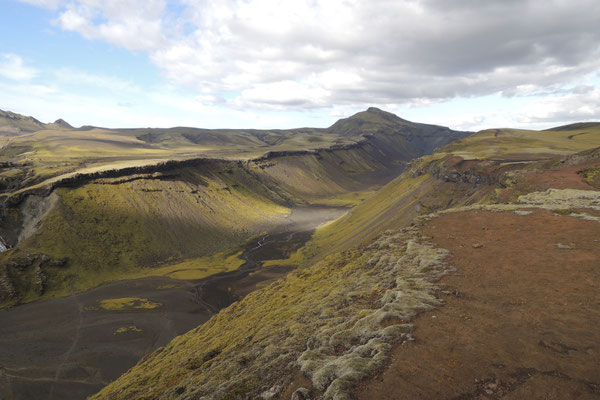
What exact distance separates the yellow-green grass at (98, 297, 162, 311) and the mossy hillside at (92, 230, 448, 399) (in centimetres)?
2874

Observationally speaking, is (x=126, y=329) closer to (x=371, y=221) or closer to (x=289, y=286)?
(x=289, y=286)

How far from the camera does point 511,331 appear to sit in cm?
1512

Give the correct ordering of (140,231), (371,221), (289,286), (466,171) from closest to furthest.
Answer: (289,286) → (466,171) → (371,221) → (140,231)

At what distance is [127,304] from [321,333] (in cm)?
5944

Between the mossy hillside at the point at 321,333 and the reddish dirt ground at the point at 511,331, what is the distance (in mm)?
1254

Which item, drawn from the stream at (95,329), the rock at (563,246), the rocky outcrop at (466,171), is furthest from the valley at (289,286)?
the rocky outcrop at (466,171)

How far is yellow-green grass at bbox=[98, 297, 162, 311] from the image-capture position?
61219 millimetres

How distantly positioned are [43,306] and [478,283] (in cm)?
7867

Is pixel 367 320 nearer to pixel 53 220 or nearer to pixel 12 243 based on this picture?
pixel 53 220

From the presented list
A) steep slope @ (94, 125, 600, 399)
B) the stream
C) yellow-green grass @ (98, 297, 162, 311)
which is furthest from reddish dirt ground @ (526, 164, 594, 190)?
yellow-green grass @ (98, 297, 162, 311)

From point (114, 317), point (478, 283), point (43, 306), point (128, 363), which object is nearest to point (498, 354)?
point (478, 283)

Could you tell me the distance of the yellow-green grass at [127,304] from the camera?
61219 mm

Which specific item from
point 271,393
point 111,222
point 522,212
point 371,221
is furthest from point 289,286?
point 111,222

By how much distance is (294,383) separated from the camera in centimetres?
1433
